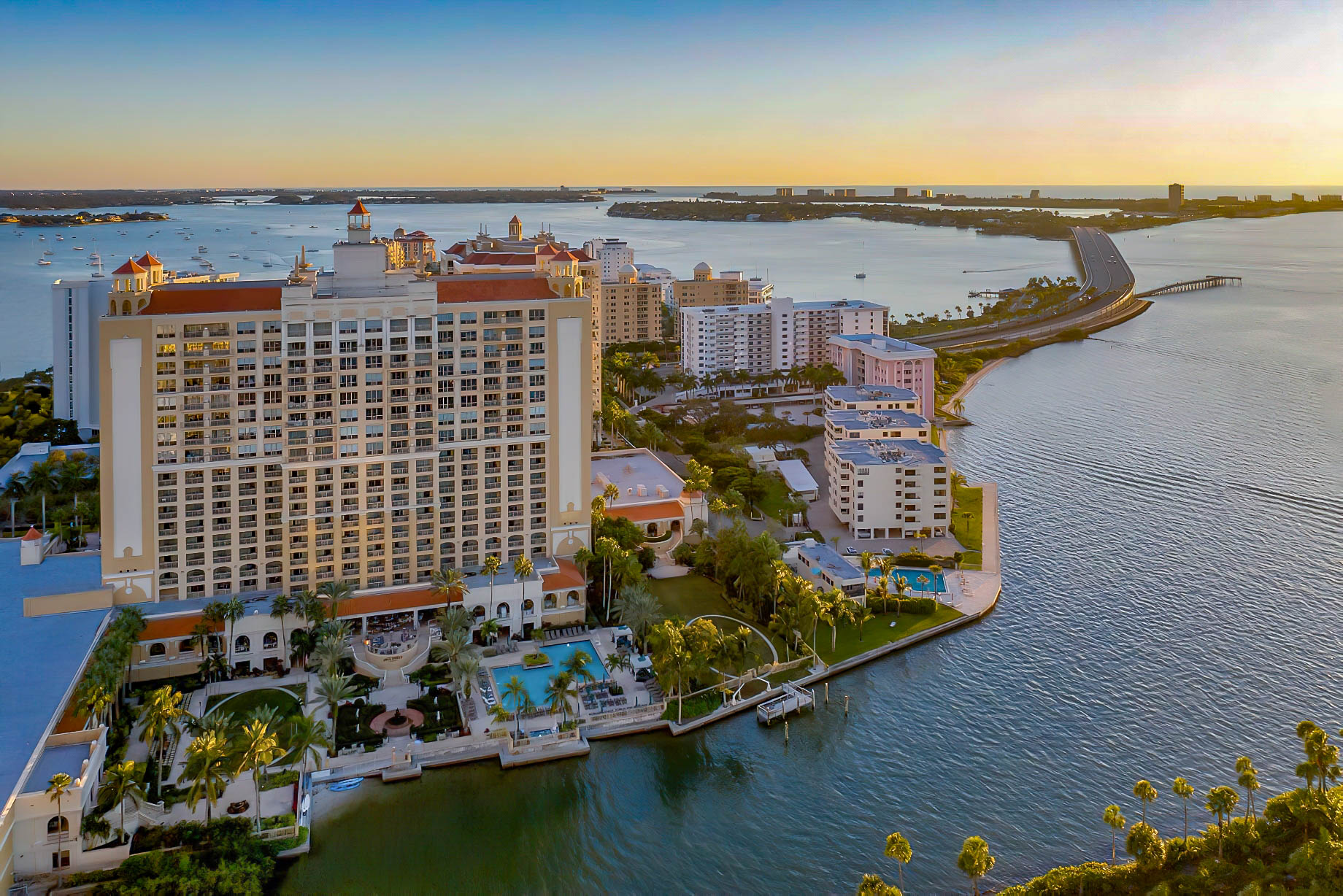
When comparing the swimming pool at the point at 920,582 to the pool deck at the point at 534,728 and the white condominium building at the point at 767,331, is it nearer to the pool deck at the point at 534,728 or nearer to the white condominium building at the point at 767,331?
the pool deck at the point at 534,728

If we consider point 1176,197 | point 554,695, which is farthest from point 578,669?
point 1176,197

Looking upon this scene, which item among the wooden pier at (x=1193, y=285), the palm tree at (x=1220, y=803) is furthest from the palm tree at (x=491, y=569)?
the wooden pier at (x=1193, y=285)

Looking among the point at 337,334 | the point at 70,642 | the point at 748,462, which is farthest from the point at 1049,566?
the point at 70,642

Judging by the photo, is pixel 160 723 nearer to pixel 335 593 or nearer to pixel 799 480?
pixel 335 593

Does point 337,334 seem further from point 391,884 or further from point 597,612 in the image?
point 391,884

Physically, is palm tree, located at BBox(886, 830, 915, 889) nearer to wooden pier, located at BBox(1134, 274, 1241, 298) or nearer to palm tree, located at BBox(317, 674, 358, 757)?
palm tree, located at BBox(317, 674, 358, 757)

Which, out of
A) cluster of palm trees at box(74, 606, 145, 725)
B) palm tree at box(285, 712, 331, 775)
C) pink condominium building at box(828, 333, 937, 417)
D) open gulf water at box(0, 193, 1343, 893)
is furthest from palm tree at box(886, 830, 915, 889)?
pink condominium building at box(828, 333, 937, 417)
